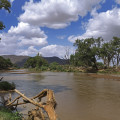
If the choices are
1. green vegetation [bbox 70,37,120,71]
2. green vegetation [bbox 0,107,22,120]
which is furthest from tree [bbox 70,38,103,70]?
green vegetation [bbox 0,107,22,120]

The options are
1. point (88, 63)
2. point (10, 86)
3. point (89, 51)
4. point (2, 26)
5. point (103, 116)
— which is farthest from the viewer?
point (88, 63)

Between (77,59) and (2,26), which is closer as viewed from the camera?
(2,26)

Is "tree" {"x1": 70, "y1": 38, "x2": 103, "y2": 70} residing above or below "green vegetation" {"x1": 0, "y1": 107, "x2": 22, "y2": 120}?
above

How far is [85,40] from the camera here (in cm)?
6344

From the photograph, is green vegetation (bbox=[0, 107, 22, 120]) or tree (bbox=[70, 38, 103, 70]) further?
tree (bbox=[70, 38, 103, 70])

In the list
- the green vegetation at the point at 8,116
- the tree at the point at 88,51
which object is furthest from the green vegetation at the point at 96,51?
the green vegetation at the point at 8,116

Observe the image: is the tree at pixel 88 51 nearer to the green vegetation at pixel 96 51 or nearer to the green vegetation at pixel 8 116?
the green vegetation at pixel 96 51

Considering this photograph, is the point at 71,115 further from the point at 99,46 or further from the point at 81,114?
the point at 99,46

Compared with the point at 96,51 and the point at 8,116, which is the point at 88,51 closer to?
the point at 96,51

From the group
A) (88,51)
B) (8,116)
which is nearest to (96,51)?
(88,51)

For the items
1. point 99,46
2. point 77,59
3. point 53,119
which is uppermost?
point 99,46

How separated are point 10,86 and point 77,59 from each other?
51071 mm

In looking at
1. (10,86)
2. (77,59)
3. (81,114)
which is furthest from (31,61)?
(81,114)

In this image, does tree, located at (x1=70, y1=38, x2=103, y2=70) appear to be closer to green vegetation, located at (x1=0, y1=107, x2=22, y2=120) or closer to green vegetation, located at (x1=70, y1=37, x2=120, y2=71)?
green vegetation, located at (x1=70, y1=37, x2=120, y2=71)
